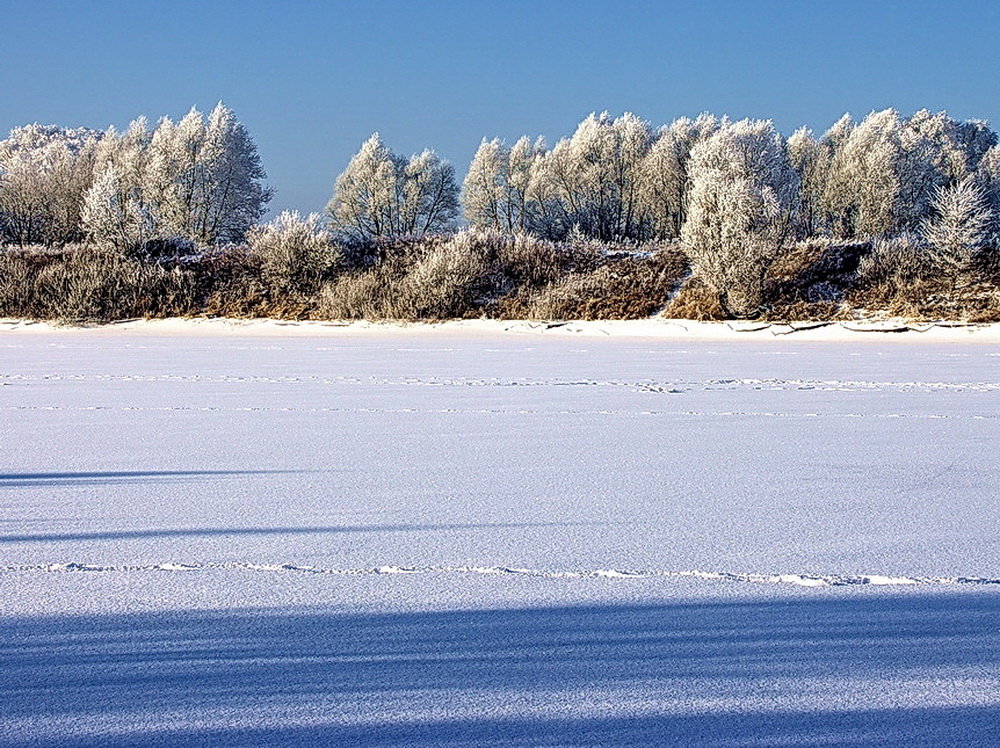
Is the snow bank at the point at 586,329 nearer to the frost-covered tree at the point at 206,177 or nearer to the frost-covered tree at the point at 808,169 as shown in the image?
the frost-covered tree at the point at 206,177

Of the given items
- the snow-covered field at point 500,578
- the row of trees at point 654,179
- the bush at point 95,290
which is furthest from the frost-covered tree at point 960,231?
the snow-covered field at point 500,578

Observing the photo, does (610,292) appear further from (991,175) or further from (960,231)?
(991,175)

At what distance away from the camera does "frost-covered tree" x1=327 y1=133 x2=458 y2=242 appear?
1960 inches

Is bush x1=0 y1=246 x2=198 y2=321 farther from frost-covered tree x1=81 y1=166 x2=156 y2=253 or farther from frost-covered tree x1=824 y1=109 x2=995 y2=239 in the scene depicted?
frost-covered tree x1=824 y1=109 x2=995 y2=239

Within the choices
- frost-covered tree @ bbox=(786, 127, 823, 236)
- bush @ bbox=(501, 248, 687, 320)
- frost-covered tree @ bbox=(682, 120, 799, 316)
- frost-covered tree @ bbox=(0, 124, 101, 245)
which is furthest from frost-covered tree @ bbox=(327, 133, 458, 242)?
frost-covered tree @ bbox=(682, 120, 799, 316)

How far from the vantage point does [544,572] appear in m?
2.95

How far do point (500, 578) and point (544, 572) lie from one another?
15 centimetres

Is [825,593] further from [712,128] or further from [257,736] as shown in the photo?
[712,128]

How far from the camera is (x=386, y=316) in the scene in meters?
21.8

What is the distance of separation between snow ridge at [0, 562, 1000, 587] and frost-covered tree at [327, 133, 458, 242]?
4590 centimetres

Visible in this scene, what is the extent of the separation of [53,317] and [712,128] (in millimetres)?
40077

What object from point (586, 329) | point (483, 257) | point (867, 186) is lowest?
point (586, 329)

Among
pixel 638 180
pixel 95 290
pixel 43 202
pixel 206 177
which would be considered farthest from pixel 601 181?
pixel 95 290

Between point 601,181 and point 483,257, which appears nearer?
point 483,257
